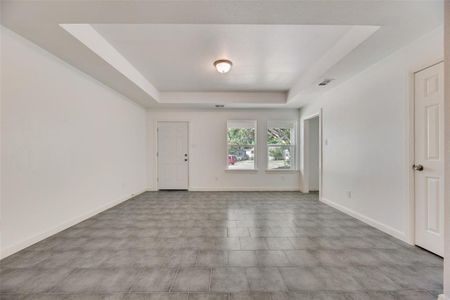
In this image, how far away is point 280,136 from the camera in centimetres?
662

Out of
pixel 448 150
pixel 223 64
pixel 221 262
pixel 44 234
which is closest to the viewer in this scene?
pixel 448 150

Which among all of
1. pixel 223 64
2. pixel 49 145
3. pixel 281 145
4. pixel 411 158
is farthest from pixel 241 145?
pixel 49 145

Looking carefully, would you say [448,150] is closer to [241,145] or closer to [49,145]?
[49,145]

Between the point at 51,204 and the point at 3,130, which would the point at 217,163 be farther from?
the point at 3,130

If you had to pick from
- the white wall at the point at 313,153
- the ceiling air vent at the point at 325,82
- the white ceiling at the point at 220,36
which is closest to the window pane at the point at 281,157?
the white wall at the point at 313,153

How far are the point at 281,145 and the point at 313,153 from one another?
0.98 meters

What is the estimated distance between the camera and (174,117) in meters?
6.49

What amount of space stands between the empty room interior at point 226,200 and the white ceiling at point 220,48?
0.10ft

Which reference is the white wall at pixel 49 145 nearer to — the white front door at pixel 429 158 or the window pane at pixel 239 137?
the window pane at pixel 239 137

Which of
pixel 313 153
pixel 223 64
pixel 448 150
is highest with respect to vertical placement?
pixel 223 64

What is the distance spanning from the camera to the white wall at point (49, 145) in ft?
7.90

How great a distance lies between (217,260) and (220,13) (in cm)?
249

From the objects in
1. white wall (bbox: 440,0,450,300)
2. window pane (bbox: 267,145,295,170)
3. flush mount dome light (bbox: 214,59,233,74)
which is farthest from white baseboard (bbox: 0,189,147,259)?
window pane (bbox: 267,145,295,170)

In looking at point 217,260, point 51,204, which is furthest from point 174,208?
point 217,260
